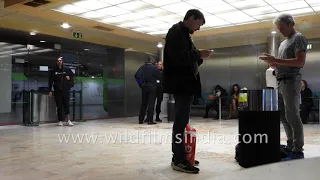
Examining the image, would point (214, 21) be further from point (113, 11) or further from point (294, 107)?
point (294, 107)

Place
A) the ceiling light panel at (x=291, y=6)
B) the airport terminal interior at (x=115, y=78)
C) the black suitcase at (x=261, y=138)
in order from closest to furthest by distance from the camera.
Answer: the black suitcase at (x=261, y=138), the airport terminal interior at (x=115, y=78), the ceiling light panel at (x=291, y=6)

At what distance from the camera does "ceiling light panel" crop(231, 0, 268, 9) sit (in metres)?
6.59

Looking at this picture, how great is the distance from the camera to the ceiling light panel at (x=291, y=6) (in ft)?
22.0

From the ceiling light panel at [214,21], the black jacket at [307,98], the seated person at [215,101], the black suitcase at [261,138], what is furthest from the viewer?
the seated person at [215,101]

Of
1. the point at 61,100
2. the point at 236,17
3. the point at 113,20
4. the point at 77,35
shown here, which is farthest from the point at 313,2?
the point at 77,35

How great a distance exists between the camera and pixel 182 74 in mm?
2674

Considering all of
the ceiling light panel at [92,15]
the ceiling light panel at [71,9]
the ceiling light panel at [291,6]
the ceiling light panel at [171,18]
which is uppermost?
the ceiling light panel at [291,6]

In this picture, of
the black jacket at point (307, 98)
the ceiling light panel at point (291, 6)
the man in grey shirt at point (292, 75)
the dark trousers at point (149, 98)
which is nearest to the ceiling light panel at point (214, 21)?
the ceiling light panel at point (291, 6)

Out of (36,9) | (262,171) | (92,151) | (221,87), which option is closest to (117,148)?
(92,151)

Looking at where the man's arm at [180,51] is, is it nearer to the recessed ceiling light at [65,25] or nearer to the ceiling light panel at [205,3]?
the ceiling light panel at [205,3]

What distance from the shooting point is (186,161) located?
106 inches

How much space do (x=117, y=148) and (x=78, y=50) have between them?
631 centimetres

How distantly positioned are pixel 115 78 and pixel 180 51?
8163mm

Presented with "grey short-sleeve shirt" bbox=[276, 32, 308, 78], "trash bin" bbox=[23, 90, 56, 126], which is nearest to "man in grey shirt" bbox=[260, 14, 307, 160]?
"grey short-sleeve shirt" bbox=[276, 32, 308, 78]
